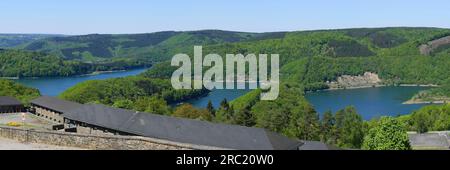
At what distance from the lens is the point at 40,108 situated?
176 ft

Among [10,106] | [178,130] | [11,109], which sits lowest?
[11,109]

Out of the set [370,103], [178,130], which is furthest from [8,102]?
[370,103]

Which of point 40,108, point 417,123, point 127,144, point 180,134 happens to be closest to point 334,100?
point 417,123

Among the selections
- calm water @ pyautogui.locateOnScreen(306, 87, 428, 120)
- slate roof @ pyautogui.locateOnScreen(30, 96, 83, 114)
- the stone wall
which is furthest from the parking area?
calm water @ pyautogui.locateOnScreen(306, 87, 428, 120)

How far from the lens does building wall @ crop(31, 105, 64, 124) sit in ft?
162

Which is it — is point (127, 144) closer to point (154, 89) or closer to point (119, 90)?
point (119, 90)

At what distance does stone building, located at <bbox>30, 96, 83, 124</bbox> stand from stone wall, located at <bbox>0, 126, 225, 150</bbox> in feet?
101

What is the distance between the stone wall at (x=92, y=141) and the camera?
1558 centimetres

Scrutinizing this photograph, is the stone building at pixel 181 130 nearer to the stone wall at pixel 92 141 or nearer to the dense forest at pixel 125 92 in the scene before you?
the stone wall at pixel 92 141

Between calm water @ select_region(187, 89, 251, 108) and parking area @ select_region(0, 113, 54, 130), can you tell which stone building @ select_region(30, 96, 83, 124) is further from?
calm water @ select_region(187, 89, 251, 108)

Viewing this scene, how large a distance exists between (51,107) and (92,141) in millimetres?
36338

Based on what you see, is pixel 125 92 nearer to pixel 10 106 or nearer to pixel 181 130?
pixel 10 106

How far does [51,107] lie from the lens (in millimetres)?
50969

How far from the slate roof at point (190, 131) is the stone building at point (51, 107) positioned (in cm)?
1171
